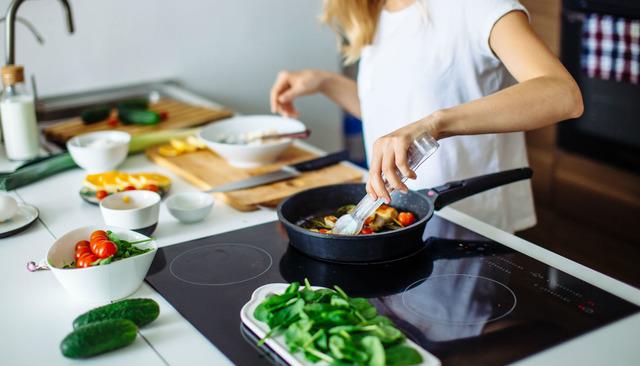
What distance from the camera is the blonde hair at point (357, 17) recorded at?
70.4 inches

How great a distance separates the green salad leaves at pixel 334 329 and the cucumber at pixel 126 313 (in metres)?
0.16

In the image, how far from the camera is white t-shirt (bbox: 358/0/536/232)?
1596 mm

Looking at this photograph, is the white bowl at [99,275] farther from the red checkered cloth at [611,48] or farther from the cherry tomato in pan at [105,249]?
the red checkered cloth at [611,48]

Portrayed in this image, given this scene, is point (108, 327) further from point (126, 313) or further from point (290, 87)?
point (290, 87)

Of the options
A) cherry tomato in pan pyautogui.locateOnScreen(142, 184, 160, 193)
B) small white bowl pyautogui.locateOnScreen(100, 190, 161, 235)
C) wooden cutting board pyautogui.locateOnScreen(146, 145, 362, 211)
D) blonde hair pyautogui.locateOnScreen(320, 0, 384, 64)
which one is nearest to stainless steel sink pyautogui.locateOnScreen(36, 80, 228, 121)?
wooden cutting board pyautogui.locateOnScreen(146, 145, 362, 211)

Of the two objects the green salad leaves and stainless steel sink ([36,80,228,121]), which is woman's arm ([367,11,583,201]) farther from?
stainless steel sink ([36,80,228,121])

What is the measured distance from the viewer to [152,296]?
120cm

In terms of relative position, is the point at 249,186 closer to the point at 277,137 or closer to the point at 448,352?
the point at 277,137

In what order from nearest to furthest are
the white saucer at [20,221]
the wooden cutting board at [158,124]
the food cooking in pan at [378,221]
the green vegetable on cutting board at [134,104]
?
the food cooking in pan at [378,221] → the white saucer at [20,221] → the wooden cutting board at [158,124] → the green vegetable on cutting board at [134,104]

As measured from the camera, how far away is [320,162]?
5.83 ft

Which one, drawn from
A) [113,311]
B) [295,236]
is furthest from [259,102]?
[113,311]

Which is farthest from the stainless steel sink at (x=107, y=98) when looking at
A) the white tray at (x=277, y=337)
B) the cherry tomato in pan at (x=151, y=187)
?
the white tray at (x=277, y=337)

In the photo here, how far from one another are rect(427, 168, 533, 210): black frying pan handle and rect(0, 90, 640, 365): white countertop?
0.29 ft

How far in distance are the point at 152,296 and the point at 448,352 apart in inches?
18.9
